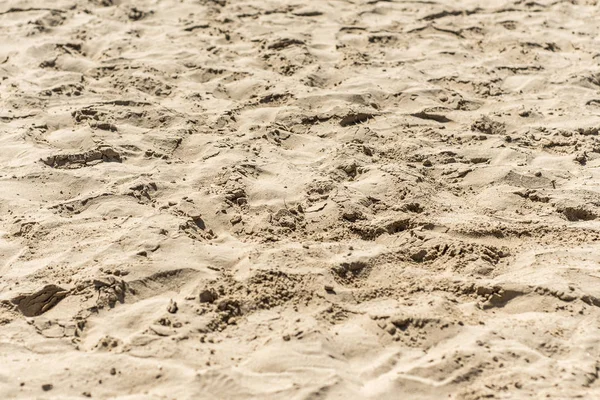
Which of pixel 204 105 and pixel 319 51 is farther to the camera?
pixel 319 51

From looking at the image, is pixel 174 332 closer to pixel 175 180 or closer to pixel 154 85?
pixel 175 180

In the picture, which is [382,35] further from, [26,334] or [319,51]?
[26,334]

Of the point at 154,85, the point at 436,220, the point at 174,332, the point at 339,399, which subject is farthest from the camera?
the point at 154,85

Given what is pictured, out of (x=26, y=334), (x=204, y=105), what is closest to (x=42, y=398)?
(x=26, y=334)

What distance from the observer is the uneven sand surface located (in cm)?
249

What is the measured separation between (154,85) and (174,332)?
2305 mm

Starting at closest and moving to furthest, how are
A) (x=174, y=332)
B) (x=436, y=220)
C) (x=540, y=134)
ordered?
1. (x=174, y=332)
2. (x=436, y=220)
3. (x=540, y=134)

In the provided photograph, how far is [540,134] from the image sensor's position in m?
4.14

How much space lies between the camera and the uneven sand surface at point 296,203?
249 centimetres

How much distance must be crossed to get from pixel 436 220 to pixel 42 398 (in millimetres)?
1716

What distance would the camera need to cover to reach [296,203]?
3.43 metres

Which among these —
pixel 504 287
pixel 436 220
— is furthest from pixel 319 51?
pixel 504 287

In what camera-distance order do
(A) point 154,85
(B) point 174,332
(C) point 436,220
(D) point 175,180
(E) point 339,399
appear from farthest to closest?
(A) point 154,85, (D) point 175,180, (C) point 436,220, (B) point 174,332, (E) point 339,399

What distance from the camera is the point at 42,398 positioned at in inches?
91.7
